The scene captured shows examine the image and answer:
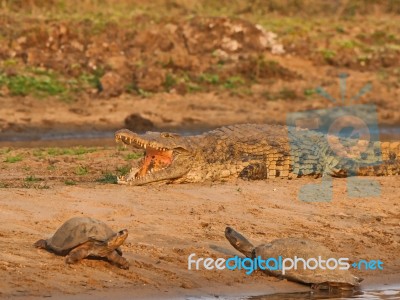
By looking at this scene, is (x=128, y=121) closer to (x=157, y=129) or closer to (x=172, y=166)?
(x=157, y=129)

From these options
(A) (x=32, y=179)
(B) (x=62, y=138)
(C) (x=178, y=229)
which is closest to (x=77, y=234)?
(C) (x=178, y=229)

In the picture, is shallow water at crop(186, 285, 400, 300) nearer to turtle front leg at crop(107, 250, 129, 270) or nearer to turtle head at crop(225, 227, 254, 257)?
turtle head at crop(225, 227, 254, 257)

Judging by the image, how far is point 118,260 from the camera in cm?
782

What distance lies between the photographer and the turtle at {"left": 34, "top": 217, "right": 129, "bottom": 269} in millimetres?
7684

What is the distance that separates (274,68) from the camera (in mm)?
20031

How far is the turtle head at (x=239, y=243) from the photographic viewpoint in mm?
8242

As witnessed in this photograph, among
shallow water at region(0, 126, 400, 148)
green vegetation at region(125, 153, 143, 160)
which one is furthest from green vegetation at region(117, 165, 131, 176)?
shallow water at region(0, 126, 400, 148)

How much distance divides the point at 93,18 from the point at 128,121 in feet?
13.0

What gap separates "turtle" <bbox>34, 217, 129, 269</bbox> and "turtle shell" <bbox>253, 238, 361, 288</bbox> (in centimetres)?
106

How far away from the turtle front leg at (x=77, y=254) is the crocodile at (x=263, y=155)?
10.4 ft

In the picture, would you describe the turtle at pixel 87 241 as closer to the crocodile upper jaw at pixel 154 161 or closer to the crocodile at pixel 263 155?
the crocodile upper jaw at pixel 154 161

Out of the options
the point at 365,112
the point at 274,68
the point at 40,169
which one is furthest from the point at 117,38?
the point at 40,169

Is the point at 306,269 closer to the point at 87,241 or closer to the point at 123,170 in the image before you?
the point at 87,241

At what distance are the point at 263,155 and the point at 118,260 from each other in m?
4.17
